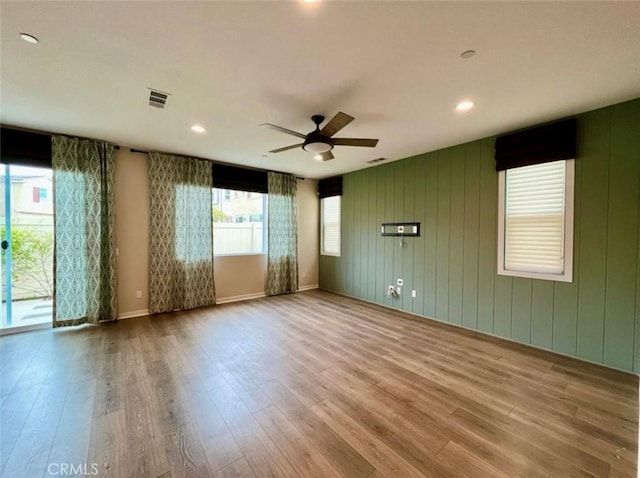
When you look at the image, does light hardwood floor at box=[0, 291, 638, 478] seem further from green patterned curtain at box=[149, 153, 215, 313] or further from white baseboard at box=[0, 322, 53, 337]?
green patterned curtain at box=[149, 153, 215, 313]

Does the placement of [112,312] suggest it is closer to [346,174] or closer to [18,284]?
[18,284]

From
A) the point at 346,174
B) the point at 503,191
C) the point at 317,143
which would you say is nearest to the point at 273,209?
the point at 346,174

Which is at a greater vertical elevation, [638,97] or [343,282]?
[638,97]

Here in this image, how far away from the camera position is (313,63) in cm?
198

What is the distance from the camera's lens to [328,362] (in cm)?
270

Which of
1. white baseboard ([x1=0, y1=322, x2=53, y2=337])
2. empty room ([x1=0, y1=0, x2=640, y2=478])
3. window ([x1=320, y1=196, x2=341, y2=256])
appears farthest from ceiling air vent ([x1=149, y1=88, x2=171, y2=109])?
window ([x1=320, y1=196, x2=341, y2=256])

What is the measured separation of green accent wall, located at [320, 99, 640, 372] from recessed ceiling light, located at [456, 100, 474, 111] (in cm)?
109

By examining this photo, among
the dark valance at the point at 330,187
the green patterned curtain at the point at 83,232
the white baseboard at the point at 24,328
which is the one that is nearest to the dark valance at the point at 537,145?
the dark valance at the point at 330,187

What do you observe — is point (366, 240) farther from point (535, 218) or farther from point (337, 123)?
point (337, 123)

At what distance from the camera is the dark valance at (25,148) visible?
10.5 feet

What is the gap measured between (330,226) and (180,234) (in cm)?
311

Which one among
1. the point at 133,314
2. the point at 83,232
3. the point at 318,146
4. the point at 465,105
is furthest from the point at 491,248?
the point at 83,232

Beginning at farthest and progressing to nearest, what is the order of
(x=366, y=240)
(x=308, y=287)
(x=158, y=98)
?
1. (x=308, y=287)
2. (x=366, y=240)
3. (x=158, y=98)

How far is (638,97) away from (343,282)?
4.67 meters
